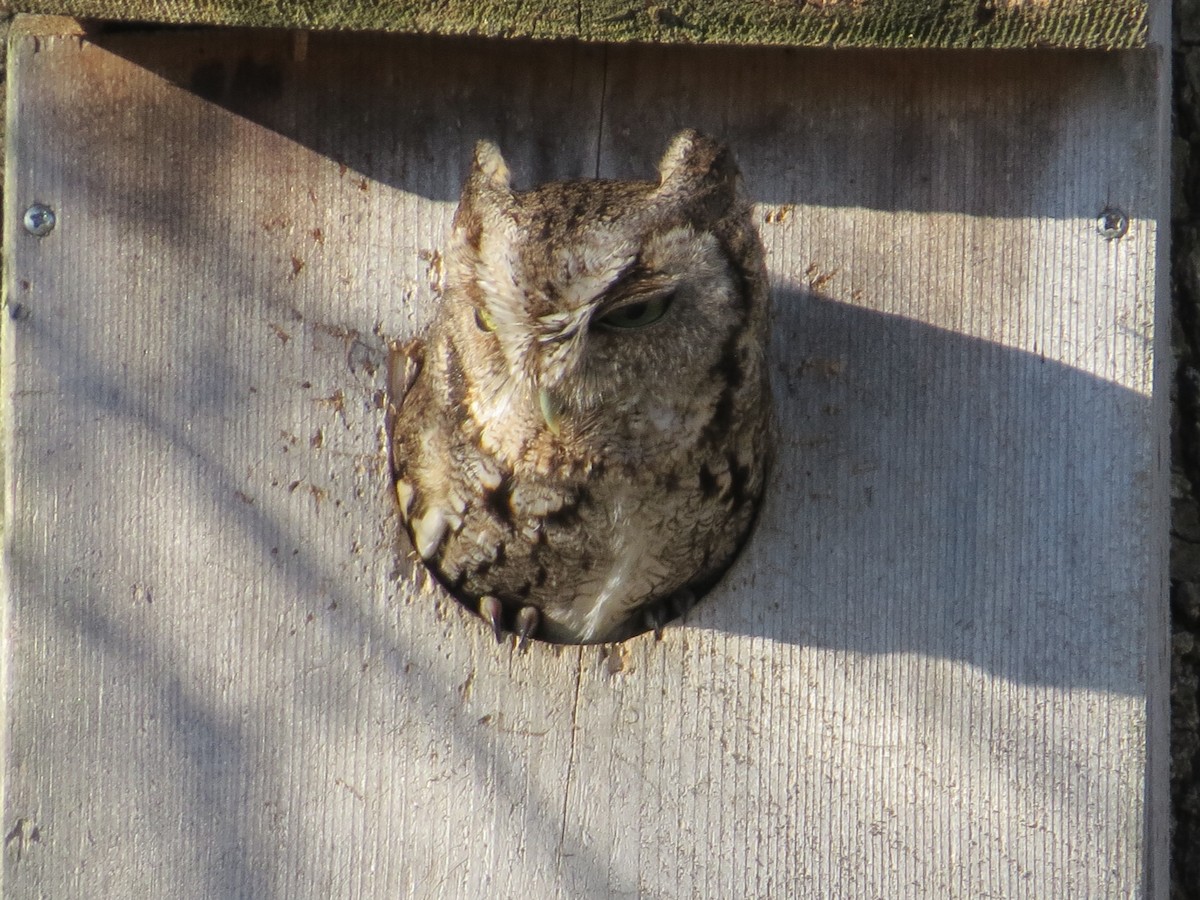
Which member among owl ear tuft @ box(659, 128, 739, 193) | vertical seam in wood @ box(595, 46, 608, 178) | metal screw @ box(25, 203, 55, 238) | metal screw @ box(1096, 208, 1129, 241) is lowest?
metal screw @ box(25, 203, 55, 238)

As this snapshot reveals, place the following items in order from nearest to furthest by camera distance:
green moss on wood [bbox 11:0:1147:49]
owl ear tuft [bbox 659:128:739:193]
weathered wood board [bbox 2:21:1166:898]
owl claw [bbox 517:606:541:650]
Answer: green moss on wood [bbox 11:0:1147:49] → owl ear tuft [bbox 659:128:739:193] → weathered wood board [bbox 2:21:1166:898] → owl claw [bbox 517:606:541:650]

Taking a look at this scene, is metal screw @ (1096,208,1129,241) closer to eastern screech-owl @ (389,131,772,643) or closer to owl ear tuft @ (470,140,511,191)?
eastern screech-owl @ (389,131,772,643)

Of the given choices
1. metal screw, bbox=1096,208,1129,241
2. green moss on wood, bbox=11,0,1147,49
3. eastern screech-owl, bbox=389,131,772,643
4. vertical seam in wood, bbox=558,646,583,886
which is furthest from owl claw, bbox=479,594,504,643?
metal screw, bbox=1096,208,1129,241

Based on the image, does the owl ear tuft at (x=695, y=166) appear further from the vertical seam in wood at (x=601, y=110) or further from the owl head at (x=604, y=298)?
the vertical seam in wood at (x=601, y=110)

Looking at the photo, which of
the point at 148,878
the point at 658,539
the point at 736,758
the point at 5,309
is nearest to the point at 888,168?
the point at 658,539

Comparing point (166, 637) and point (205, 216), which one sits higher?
point (205, 216)

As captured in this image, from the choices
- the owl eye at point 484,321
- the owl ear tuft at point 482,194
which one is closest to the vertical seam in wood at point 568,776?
the owl eye at point 484,321

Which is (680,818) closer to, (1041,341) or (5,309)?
(1041,341)
